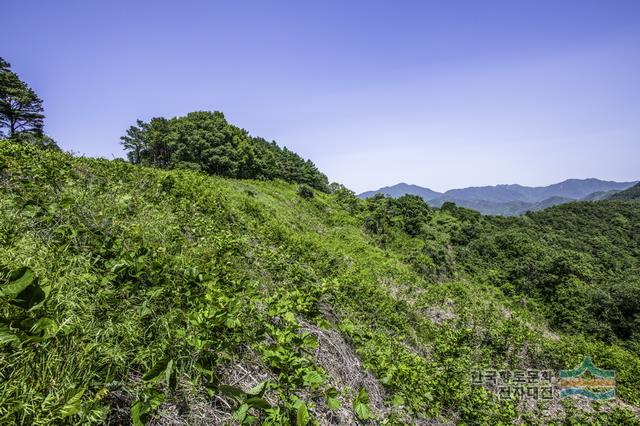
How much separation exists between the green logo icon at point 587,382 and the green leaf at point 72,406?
10.5m

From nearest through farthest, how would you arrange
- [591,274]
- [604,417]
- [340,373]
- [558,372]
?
[340,373]
[604,417]
[558,372]
[591,274]

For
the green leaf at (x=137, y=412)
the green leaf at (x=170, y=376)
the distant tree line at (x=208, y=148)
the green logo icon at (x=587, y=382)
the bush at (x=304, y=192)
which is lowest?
the green logo icon at (x=587, y=382)

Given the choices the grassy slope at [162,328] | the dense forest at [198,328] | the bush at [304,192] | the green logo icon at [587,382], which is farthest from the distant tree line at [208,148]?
the green logo icon at [587,382]

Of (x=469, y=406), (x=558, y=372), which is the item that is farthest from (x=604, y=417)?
(x=558, y=372)

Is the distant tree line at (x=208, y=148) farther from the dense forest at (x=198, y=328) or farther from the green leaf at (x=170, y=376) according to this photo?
the green leaf at (x=170, y=376)

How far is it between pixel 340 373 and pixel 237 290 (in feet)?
4.51

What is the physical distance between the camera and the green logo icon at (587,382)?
328 inches

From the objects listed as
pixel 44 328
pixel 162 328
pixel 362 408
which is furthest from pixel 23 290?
pixel 362 408

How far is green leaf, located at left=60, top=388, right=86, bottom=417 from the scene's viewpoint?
1262mm

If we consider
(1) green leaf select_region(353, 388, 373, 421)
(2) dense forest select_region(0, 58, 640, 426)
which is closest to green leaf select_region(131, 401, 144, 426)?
(2) dense forest select_region(0, 58, 640, 426)

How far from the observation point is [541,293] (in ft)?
90.3

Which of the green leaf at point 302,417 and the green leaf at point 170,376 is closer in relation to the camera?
the green leaf at point 170,376

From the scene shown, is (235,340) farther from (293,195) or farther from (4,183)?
(293,195)

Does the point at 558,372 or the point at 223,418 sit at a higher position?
the point at 223,418
